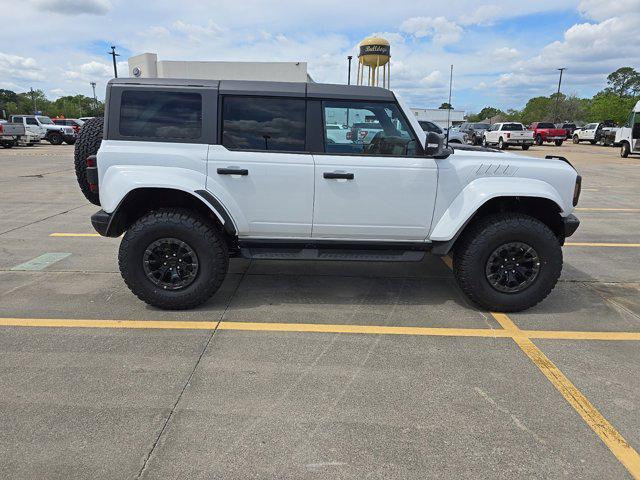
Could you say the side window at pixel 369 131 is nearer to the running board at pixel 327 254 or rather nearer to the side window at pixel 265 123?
the side window at pixel 265 123

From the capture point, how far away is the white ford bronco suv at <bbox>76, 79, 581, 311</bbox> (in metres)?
3.77

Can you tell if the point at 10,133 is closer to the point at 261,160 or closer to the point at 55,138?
the point at 55,138

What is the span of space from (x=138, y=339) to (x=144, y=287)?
566mm

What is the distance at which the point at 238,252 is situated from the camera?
4.20 metres

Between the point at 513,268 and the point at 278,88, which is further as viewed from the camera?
the point at 513,268

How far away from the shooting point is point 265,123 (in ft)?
12.6

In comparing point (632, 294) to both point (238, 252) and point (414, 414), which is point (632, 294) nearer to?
point (414, 414)

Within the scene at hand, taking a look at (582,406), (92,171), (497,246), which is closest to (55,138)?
(92,171)

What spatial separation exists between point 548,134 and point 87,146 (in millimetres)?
37645

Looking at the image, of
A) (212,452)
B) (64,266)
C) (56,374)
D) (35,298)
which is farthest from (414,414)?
(64,266)

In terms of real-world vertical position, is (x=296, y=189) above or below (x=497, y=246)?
above

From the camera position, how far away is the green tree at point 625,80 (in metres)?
88.2

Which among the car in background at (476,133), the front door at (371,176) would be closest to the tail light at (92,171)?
the front door at (371,176)

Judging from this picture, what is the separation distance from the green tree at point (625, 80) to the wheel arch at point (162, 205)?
4144 inches
